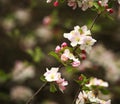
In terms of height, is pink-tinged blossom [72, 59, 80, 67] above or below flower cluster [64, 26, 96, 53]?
below

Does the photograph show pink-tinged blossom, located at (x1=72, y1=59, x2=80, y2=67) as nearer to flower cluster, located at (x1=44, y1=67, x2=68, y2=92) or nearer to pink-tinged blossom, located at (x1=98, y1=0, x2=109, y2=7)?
flower cluster, located at (x1=44, y1=67, x2=68, y2=92)

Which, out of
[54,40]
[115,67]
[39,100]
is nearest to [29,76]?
[39,100]

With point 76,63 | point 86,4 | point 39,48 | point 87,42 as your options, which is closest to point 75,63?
point 76,63

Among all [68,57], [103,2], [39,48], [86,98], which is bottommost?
[86,98]

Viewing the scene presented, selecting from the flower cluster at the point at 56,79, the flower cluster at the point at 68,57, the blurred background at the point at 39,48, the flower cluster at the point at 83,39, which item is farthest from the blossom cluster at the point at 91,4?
the blurred background at the point at 39,48

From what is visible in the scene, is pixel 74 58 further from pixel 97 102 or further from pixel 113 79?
pixel 113 79

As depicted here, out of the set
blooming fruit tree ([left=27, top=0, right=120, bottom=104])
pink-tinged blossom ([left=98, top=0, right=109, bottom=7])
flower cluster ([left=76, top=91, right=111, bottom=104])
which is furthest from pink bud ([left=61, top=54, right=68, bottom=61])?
pink-tinged blossom ([left=98, top=0, right=109, bottom=7])

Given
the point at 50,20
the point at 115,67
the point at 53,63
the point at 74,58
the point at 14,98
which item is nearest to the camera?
the point at 74,58

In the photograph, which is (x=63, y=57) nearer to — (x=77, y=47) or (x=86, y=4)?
(x=77, y=47)
